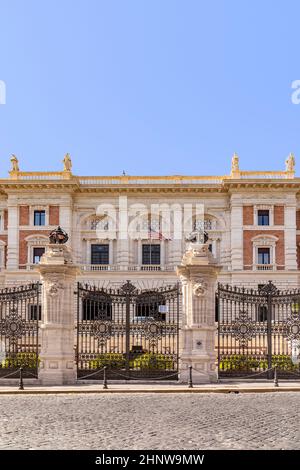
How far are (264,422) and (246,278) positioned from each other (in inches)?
1488

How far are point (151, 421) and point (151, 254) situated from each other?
1567 inches

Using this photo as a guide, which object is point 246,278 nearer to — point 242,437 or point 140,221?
point 140,221

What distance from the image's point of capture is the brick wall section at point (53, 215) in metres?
49.8

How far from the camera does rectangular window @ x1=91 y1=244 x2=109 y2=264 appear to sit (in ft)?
168

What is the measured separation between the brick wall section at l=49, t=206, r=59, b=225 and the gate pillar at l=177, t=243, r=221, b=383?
3267cm

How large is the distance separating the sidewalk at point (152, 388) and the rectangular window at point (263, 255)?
106ft

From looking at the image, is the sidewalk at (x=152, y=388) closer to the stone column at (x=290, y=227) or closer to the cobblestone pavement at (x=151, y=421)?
the cobblestone pavement at (x=151, y=421)

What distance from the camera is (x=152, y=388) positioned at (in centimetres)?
1647

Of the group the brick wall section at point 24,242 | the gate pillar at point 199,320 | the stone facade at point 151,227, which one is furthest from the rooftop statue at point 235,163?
the gate pillar at point 199,320

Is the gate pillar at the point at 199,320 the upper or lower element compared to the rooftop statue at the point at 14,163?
lower

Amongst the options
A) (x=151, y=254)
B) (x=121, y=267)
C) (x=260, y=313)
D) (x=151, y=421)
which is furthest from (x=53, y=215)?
(x=151, y=421)

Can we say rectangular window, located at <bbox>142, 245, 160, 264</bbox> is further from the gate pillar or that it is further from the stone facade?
the gate pillar

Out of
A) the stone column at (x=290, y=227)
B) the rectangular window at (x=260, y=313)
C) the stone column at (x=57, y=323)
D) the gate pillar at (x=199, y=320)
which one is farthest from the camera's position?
the stone column at (x=290, y=227)

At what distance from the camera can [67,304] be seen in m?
18.0
